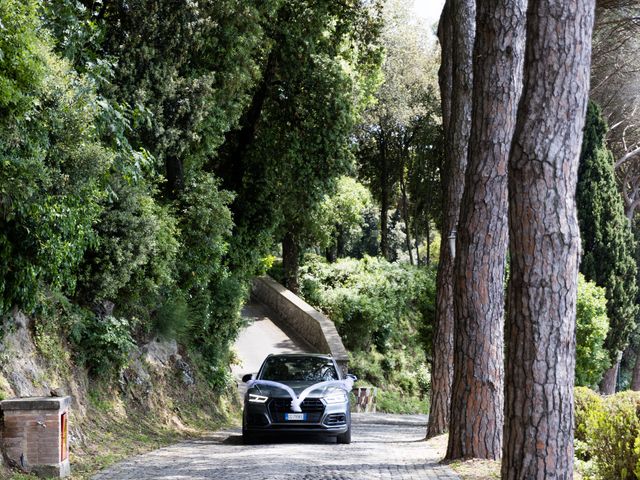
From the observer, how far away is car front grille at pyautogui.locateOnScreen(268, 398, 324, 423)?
1479cm

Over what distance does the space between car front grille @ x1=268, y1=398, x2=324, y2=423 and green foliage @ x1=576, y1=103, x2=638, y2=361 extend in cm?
2285

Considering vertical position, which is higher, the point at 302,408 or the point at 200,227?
the point at 200,227

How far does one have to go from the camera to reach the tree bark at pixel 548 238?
789 cm

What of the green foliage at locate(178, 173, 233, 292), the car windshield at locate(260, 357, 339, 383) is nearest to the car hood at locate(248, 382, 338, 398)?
the car windshield at locate(260, 357, 339, 383)

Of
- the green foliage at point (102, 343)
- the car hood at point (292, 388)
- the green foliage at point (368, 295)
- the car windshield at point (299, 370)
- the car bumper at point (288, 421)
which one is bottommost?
the car bumper at point (288, 421)

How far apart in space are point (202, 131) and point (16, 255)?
29.5ft

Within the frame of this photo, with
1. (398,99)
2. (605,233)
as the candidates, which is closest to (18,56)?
(605,233)

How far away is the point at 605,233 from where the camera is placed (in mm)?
36188

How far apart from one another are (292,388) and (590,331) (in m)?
22.4

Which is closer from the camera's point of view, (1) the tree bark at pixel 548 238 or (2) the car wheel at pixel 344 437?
(1) the tree bark at pixel 548 238

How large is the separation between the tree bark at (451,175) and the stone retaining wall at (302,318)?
11119 mm

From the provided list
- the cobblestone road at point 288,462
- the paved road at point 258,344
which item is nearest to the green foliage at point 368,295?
the paved road at point 258,344

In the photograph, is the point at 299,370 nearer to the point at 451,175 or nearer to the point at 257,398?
the point at 257,398

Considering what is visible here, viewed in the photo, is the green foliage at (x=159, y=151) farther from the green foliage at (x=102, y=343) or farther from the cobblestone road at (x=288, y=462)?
the cobblestone road at (x=288, y=462)
